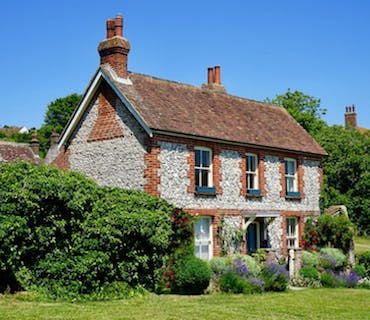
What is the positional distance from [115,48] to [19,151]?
23130 millimetres

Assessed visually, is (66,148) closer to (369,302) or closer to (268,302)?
(268,302)

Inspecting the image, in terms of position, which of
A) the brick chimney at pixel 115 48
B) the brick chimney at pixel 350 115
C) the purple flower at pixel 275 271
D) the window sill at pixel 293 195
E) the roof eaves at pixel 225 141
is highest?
the brick chimney at pixel 350 115

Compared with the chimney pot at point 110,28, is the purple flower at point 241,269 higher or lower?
lower

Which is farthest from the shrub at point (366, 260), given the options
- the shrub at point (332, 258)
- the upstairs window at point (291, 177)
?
the upstairs window at point (291, 177)

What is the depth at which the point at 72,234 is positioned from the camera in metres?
17.4

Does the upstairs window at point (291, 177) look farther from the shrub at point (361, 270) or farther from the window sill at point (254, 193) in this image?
the shrub at point (361, 270)

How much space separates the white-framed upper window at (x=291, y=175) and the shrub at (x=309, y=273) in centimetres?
508

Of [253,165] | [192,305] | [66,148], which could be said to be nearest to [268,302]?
[192,305]

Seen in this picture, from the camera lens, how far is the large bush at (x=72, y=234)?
1609 centimetres

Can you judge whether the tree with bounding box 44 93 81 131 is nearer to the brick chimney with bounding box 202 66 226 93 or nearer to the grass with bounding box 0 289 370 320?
the brick chimney with bounding box 202 66 226 93

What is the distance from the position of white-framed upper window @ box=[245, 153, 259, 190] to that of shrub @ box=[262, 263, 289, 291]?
478cm

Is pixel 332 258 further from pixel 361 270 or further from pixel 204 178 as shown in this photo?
pixel 204 178

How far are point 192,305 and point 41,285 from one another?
462 cm

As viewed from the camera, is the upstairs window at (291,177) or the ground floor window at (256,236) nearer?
the ground floor window at (256,236)
